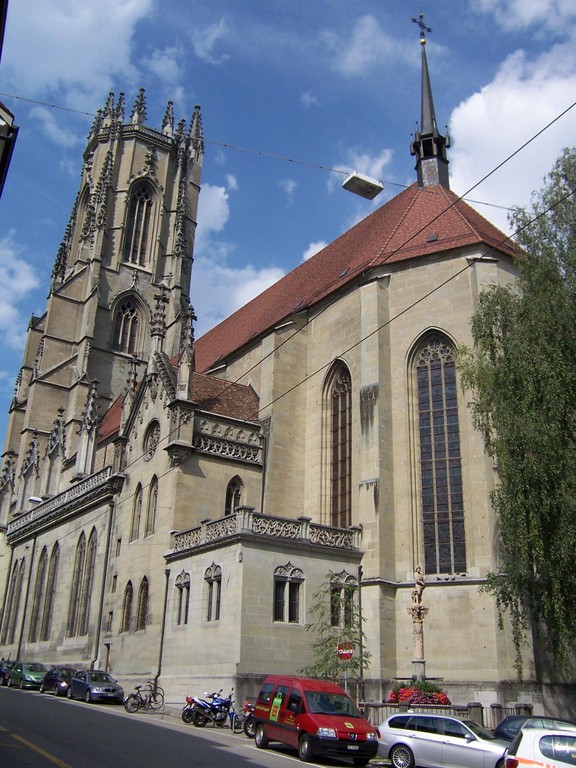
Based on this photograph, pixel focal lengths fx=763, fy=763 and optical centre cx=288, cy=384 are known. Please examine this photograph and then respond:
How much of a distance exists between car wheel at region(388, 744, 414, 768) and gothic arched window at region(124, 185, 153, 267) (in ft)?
145

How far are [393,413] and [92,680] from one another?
1258 cm

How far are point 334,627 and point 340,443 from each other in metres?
7.29

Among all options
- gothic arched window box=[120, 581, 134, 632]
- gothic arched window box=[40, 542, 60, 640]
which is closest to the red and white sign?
gothic arched window box=[120, 581, 134, 632]

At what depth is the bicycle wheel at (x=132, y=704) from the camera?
2076 centimetres

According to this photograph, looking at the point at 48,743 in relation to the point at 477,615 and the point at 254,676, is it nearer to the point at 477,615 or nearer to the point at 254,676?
the point at 254,676

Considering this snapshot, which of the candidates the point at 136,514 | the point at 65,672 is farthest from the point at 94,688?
the point at 136,514

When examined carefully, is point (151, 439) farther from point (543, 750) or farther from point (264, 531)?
point (543, 750)

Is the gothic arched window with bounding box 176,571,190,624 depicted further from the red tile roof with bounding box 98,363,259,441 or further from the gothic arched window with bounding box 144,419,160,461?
the red tile roof with bounding box 98,363,259,441

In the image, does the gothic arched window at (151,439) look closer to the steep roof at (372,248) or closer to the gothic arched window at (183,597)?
the gothic arched window at (183,597)

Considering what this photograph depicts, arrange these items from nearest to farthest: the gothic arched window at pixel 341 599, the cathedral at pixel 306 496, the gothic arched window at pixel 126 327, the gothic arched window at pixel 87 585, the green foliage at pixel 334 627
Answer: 1. the green foliage at pixel 334 627
2. the cathedral at pixel 306 496
3. the gothic arched window at pixel 341 599
4. the gothic arched window at pixel 87 585
5. the gothic arched window at pixel 126 327

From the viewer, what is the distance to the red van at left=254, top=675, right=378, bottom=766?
13.4 m

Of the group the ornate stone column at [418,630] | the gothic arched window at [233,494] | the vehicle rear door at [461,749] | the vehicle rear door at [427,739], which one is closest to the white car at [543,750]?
the vehicle rear door at [461,749]

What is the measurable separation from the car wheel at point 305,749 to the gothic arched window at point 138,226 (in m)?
43.8

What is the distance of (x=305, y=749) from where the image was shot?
44.7 feet
